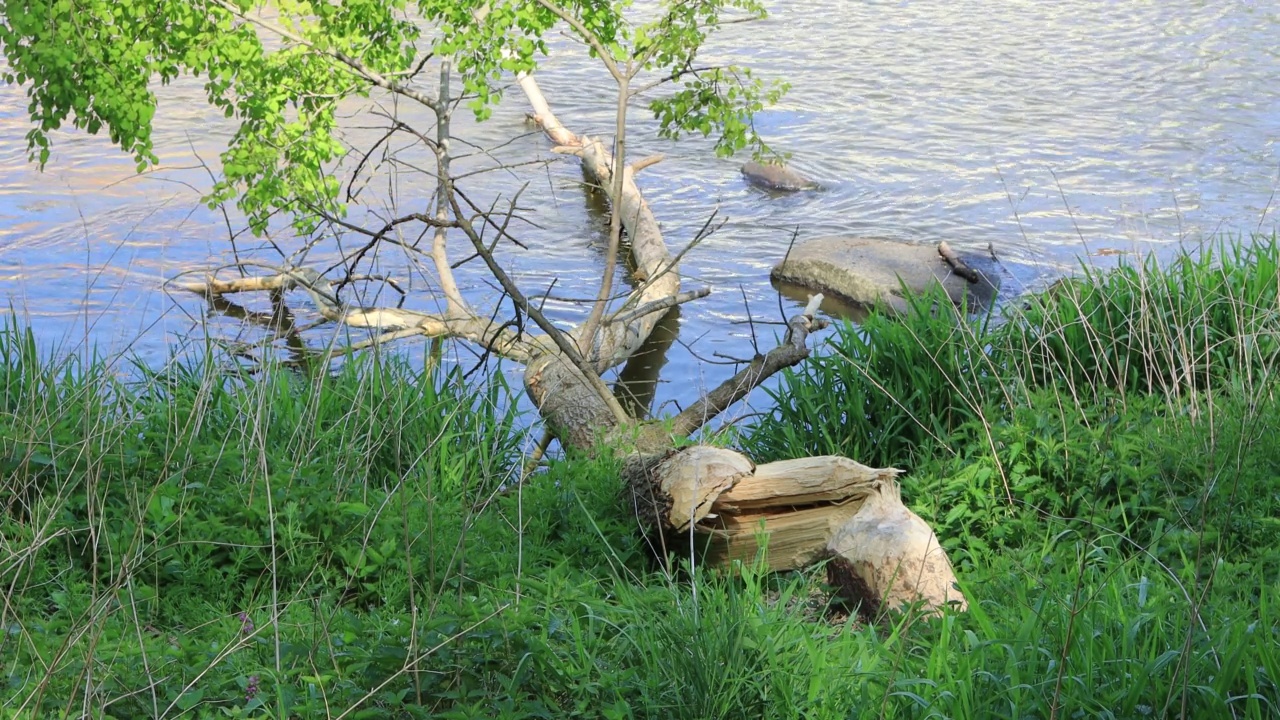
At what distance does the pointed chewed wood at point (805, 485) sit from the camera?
4.70 m

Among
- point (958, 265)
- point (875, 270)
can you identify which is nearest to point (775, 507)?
point (875, 270)

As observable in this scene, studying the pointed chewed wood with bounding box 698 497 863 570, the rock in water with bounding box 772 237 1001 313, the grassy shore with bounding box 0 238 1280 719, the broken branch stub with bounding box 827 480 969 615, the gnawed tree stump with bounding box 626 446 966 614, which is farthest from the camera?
the rock in water with bounding box 772 237 1001 313

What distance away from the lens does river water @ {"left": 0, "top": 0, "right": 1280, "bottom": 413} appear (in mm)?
9180

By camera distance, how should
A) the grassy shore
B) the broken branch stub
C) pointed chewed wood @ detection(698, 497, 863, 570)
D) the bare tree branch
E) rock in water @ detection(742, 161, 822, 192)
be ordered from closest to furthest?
the grassy shore → the broken branch stub → pointed chewed wood @ detection(698, 497, 863, 570) → the bare tree branch → rock in water @ detection(742, 161, 822, 192)

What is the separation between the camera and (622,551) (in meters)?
4.68

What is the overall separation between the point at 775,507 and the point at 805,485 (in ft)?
0.47

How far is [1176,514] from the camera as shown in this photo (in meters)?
4.55

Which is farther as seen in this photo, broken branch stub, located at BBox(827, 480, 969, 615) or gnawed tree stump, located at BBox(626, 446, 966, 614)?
gnawed tree stump, located at BBox(626, 446, 966, 614)

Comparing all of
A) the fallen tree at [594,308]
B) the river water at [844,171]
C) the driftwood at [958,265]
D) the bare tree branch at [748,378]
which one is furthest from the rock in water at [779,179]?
the bare tree branch at [748,378]

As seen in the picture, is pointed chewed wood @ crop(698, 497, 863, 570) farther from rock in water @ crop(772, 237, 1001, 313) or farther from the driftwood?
the driftwood

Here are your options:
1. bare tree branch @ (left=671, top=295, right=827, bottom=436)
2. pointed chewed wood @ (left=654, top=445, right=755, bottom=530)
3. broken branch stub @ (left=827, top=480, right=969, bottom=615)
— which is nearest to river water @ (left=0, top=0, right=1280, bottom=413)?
bare tree branch @ (left=671, top=295, right=827, bottom=436)

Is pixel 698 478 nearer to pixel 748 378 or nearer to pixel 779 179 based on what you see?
pixel 748 378

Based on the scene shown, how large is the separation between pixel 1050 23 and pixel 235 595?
1565 centimetres

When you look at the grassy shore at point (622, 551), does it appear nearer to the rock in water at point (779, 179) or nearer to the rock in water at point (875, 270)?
the rock in water at point (875, 270)
